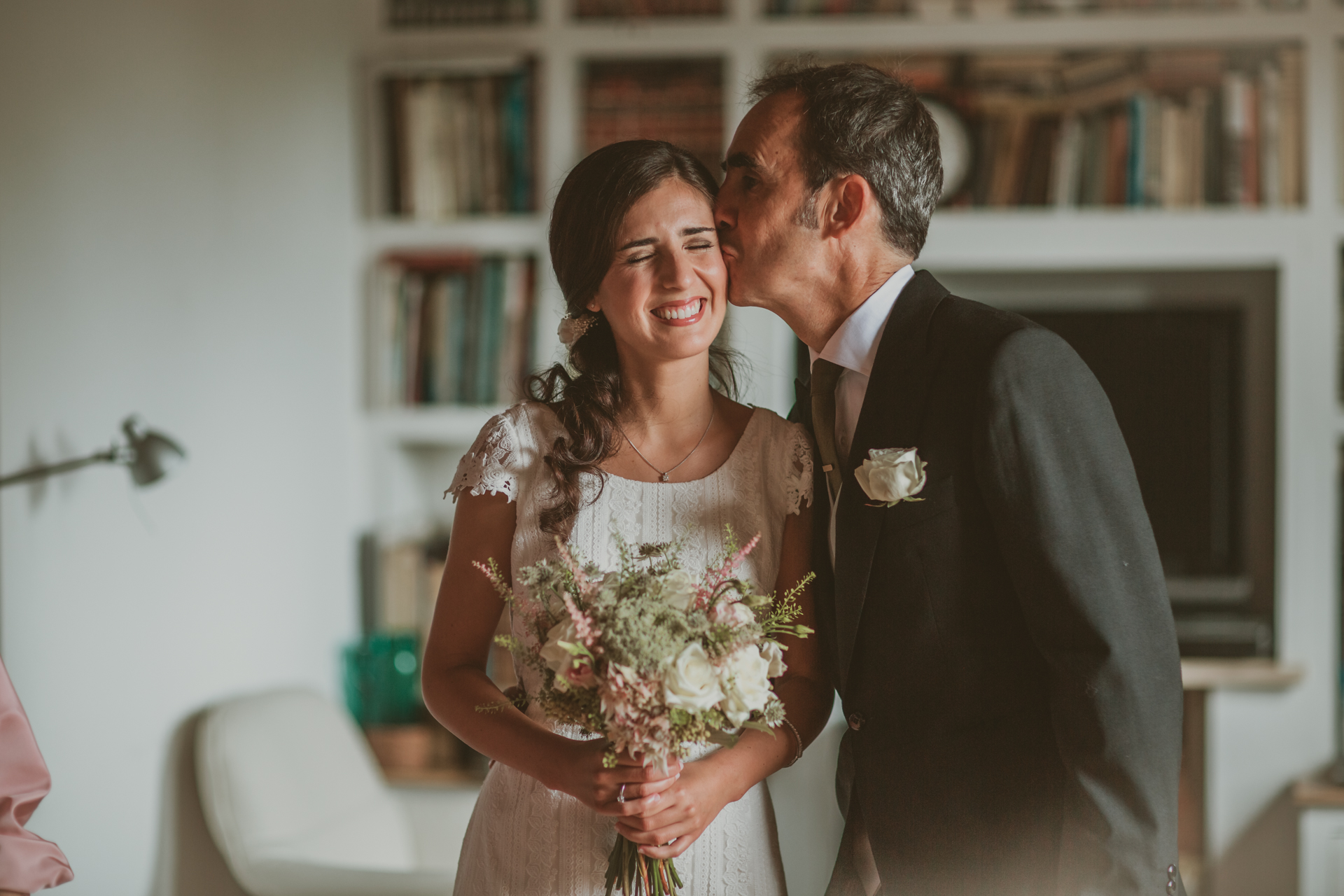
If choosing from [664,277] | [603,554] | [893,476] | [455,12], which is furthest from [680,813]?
[455,12]

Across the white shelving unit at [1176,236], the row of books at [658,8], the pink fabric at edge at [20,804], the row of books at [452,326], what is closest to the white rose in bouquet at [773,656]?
the pink fabric at edge at [20,804]

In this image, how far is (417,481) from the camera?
11.4 ft

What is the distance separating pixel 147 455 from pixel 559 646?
1176 mm

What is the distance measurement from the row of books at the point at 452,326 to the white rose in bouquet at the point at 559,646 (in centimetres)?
207

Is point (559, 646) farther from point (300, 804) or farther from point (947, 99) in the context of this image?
point (947, 99)

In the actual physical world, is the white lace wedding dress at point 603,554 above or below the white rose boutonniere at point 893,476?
below

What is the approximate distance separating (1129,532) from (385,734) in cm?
241

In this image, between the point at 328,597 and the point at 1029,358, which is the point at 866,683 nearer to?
the point at 1029,358

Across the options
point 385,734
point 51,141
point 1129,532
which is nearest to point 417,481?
point 385,734

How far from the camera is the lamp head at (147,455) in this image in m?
1.99

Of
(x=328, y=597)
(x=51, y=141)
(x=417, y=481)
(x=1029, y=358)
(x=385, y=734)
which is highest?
(x=51, y=141)

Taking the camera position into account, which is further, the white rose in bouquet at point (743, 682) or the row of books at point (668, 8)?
the row of books at point (668, 8)

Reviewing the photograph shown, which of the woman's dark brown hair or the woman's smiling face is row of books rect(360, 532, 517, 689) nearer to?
the woman's dark brown hair

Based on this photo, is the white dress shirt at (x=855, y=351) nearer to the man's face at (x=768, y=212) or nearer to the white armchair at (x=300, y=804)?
the man's face at (x=768, y=212)
